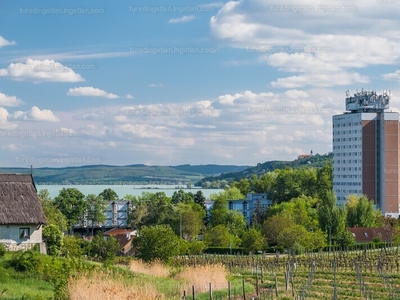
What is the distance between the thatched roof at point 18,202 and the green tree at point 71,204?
5448 cm

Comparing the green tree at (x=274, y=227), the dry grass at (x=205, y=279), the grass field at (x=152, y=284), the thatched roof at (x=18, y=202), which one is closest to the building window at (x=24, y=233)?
the thatched roof at (x=18, y=202)

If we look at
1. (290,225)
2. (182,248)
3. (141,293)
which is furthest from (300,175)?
(141,293)

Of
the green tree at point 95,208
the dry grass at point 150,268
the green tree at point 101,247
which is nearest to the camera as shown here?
the dry grass at point 150,268

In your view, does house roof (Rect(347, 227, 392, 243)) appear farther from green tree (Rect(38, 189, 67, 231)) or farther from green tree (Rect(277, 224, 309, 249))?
green tree (Rect(38, 189, 67, 231))

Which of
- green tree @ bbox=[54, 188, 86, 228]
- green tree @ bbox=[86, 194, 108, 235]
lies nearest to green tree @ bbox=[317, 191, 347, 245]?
green tree @ bbox=[86, 194, 108, 235]

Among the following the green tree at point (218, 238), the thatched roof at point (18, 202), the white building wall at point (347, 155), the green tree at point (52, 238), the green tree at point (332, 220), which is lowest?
the green tree at point (218, 238)

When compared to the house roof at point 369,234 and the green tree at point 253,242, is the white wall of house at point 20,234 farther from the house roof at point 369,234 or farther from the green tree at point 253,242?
the house roof at point 369,234

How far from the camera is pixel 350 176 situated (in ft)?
403

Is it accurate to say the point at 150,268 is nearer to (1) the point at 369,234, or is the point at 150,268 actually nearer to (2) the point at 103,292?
(2) the point at 103,292

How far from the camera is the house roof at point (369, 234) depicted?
78500mm

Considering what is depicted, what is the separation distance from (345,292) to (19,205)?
1752 centimetres

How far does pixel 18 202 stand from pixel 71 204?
57018 mm

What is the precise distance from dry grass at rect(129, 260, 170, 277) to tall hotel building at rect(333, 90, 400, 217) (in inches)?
3242

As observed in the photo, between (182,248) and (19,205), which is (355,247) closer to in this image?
(182,248)
